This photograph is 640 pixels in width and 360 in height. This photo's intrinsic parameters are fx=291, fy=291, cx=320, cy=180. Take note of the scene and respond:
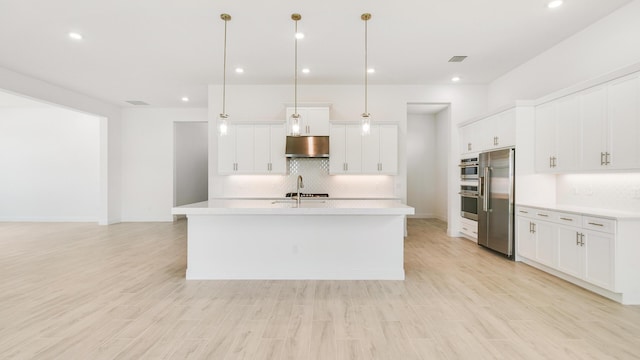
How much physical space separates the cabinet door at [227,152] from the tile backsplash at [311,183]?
1.21 feet

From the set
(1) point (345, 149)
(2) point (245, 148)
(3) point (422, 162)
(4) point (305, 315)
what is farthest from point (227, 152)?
(3) point (422, 162)

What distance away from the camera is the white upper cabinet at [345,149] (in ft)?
19.1

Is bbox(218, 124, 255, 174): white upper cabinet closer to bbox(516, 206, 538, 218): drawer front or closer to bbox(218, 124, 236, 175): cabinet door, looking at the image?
bbox(218, 124, 236, 175): cabinet door

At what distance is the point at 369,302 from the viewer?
2.93 metres

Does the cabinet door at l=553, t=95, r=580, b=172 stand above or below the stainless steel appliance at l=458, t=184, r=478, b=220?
above

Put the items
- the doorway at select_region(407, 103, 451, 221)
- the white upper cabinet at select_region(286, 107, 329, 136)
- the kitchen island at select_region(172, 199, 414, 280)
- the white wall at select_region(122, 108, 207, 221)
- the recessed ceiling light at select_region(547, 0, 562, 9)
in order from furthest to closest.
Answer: the doorway at select_region(407, 103, 451, 221) → the white wall at select_region(122, 108, 207, 221) → the white upper cabinet at select_region(286, 107, 329, 136) → the kitchen island at select_region(172, 199, 414, 280) → the recessed ceiling light at select_region(547, 0, 562, 9)

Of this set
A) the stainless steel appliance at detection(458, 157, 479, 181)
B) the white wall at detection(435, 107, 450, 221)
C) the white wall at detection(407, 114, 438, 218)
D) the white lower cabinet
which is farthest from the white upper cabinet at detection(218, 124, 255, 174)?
the white wall at detection(435, 107, 450, 221)

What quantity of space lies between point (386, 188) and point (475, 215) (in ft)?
5.66

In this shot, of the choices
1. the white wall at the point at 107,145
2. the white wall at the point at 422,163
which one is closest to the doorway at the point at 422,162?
the white wall at the point at 422,163

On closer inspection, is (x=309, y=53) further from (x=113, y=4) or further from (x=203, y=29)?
(x=113, y=4)

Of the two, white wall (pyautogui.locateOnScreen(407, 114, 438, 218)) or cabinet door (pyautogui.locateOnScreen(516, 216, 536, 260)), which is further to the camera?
white wall (pyautogui.locateOnScreen(407, 114, 438, 218))

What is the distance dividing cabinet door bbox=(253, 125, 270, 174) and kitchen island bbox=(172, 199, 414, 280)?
241 cm

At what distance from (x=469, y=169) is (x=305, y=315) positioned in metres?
4.40

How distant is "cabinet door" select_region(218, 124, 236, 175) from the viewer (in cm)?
593
